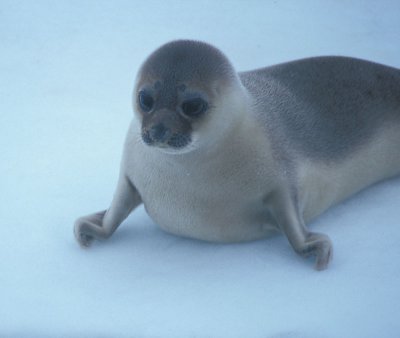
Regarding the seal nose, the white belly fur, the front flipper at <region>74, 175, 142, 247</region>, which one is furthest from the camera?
the front flipper at <region>74, 175, 142, 247</region>

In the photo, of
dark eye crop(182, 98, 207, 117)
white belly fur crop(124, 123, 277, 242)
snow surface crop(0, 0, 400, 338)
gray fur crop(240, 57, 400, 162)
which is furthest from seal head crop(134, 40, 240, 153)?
snow surface crop(0, 0, 400, 338)

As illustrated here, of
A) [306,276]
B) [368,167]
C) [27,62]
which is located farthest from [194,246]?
[27,62]

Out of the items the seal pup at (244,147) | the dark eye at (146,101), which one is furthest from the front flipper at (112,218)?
the dark eye at (146,101)

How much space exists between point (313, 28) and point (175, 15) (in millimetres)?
1172

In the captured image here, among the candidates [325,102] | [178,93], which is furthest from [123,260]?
[325,102]

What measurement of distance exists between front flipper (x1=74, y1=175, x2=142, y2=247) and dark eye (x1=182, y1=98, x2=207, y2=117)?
0.54m

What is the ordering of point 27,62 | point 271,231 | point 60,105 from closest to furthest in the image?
point 271,231
point 60,105
point 27,62

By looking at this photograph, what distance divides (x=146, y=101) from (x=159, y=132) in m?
0.16

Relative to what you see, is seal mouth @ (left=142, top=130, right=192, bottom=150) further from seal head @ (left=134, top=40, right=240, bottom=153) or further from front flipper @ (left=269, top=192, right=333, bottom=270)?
front flipper @ (left=269, top=192, right=333, bottom=270)

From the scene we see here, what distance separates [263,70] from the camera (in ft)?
10.1

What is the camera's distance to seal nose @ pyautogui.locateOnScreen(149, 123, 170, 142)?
2168mm

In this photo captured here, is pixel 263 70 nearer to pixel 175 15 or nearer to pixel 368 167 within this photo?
pixel 368 167

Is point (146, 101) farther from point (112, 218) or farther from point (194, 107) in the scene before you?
point (112, 218)

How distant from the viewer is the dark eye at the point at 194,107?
87.3 inches
